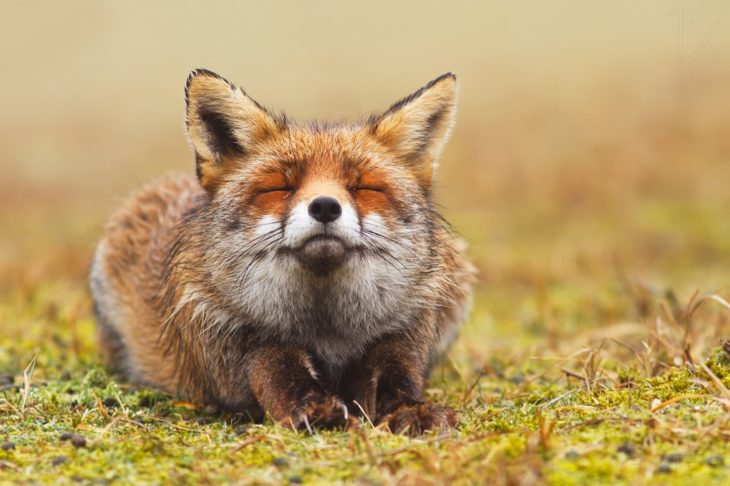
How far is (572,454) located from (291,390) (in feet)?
6.74

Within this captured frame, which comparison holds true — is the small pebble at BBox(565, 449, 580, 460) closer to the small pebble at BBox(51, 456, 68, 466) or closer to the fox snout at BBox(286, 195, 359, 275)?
the fox snout at BBox(286, 195, 359, 275)

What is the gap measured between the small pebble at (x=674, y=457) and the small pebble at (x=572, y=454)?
0.43 metres

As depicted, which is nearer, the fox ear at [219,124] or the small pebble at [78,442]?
the small pebble at [78,442]

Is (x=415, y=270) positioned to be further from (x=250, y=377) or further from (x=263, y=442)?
(x=263, y=442)

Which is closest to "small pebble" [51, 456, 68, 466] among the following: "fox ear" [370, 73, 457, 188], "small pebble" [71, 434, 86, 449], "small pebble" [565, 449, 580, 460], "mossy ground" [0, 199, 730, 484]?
"mossy ground" [0, 199, 730, 484]

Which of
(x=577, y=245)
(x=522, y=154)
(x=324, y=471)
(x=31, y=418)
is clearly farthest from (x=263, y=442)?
(x=522, y=154)

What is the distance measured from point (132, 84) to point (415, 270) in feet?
90.5

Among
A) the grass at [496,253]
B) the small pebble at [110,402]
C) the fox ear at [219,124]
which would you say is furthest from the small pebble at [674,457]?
the small pebble at [110,402]

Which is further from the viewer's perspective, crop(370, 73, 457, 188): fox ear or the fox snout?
crop(370, 73, 457, 188): fox ear

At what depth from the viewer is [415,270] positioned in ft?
20.4

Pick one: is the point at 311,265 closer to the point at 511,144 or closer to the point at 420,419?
the point at 420,419

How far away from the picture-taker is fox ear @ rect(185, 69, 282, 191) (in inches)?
253

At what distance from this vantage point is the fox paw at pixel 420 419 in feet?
17.7

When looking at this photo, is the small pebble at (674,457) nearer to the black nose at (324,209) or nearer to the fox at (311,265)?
the fox at (311,265)
